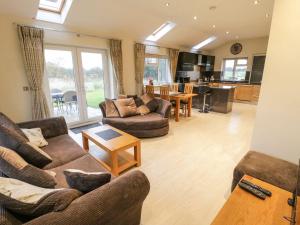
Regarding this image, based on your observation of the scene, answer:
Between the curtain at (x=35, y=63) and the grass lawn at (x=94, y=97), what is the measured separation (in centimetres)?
119

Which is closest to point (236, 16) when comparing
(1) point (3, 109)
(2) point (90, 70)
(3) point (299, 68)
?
(3) point (299, 68)

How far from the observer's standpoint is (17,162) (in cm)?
121

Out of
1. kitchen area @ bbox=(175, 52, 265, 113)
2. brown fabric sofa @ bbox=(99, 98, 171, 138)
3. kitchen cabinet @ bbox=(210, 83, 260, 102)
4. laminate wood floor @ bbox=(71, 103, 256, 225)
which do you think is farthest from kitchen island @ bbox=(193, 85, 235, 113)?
brown fabric sofa @ bbox=(99, 98, 171, 138)

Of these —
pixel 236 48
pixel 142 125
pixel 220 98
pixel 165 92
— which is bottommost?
pixel 142 125

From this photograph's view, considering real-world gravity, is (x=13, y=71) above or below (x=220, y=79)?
above

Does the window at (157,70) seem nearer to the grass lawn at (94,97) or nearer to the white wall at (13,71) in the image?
the grass lawn at (94,97)

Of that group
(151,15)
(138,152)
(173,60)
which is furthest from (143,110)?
(173,60)

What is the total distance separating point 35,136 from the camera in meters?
2.29

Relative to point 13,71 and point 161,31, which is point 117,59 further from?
point 13,71

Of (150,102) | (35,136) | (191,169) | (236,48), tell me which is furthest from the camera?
(236,48)

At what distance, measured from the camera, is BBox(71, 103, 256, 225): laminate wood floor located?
178cm

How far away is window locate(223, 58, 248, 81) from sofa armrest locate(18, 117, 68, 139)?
822 centimetres

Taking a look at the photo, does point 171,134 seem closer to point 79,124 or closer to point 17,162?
point 79,124

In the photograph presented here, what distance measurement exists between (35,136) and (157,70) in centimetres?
523
